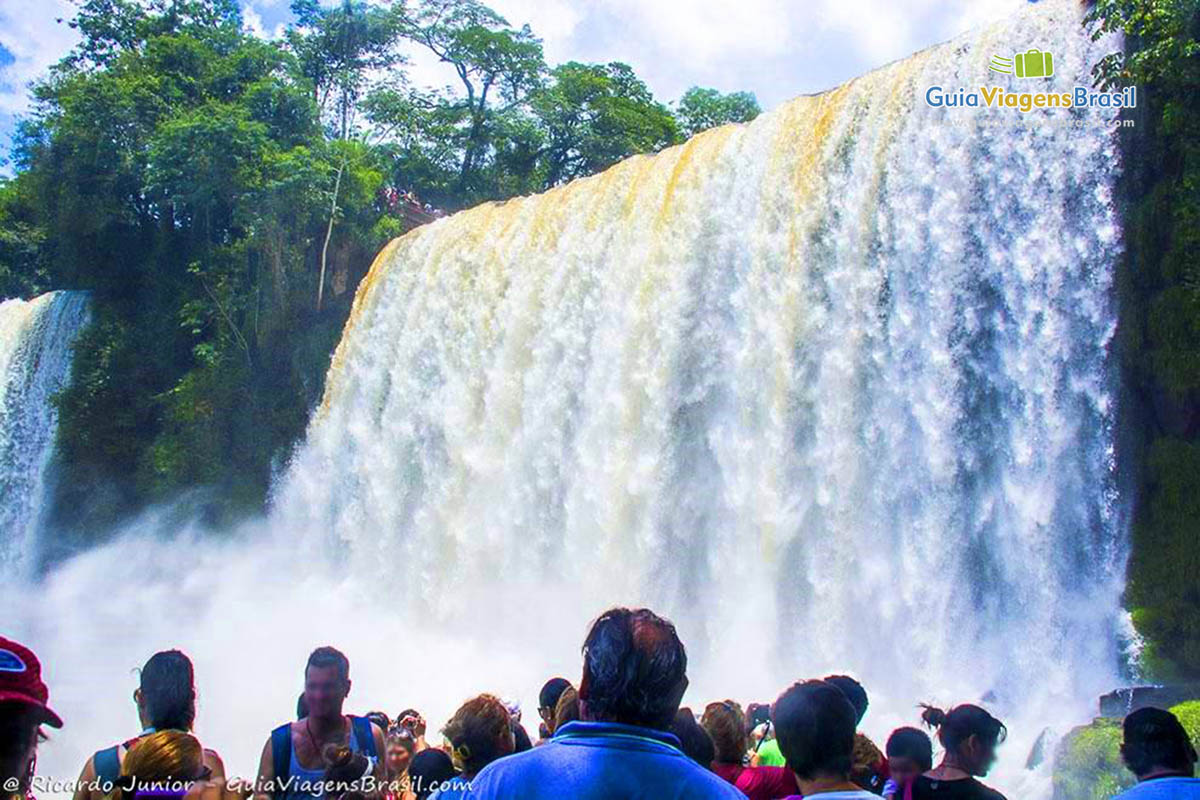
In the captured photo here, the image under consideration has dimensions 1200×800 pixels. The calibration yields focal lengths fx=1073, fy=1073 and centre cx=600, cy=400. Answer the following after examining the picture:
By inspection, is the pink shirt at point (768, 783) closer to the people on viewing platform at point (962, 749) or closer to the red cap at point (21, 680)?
the people on viewing platform at point (962, 749)

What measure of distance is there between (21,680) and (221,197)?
2287cm

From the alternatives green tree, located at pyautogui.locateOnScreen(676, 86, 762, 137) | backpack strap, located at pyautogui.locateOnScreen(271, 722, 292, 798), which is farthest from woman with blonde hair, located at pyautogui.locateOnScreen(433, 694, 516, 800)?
green tree, located at pyautogui.locateOnScreen(676, 86, 762, 137)

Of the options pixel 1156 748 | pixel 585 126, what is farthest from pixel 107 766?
pixel 585 126

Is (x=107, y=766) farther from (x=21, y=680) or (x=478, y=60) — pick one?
(x=478, y=60)

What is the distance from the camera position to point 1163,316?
10109mm

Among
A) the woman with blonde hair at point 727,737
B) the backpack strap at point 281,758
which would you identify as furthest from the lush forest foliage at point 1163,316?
the backpack strap at point 281,758

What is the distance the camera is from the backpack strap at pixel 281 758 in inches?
131

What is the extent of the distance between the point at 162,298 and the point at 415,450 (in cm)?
1065

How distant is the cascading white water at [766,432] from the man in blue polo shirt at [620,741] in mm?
6961

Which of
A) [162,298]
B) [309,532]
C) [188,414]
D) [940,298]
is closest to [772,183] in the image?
[940,298]

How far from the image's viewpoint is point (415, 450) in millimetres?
16703

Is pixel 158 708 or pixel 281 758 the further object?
pixel 281 758

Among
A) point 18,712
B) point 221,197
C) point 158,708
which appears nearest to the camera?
point 18,712

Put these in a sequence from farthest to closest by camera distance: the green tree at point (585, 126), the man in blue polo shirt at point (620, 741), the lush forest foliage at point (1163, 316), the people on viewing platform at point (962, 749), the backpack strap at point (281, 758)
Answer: the green tree at point (585, 126) < the lush forest foliage at point (1163, 316) < the backpack strap at point (281, 758) < the people on viewing platform at point (962, 749) < the man in blue polo shirt at point (620, 741)
